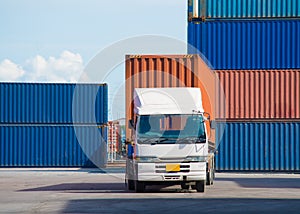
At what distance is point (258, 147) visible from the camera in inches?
1323

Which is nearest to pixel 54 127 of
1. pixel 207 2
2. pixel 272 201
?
pixel 207 2

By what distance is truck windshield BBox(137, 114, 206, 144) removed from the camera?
1948cm

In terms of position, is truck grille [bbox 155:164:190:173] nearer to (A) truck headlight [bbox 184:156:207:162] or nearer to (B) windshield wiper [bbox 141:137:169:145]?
(A) truck headlight [bbox 184:156:207:162]

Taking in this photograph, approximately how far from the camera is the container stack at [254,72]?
32969 millimetres

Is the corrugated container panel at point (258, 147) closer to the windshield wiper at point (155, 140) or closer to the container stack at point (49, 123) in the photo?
the container stack at point (49, 123)

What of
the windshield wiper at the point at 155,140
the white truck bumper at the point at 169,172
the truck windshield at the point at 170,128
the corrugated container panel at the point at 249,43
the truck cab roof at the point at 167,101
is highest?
the corrugated container panel at the point at 249,43

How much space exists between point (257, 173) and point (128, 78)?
43.7 feet

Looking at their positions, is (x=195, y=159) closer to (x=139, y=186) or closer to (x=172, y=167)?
(x=172, y=167)

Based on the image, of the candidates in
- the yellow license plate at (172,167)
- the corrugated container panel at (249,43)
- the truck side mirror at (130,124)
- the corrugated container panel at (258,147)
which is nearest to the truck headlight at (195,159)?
the yellow license plate at (172,167)

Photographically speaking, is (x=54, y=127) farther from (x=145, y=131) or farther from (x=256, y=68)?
(x=145, y=131)

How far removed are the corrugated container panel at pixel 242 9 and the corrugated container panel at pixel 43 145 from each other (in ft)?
31.8

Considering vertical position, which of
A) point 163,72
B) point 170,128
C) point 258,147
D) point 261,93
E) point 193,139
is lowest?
point 258,147

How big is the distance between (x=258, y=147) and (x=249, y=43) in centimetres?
476

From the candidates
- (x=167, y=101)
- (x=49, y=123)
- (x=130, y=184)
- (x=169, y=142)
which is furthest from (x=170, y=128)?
(x=49, y=123)
